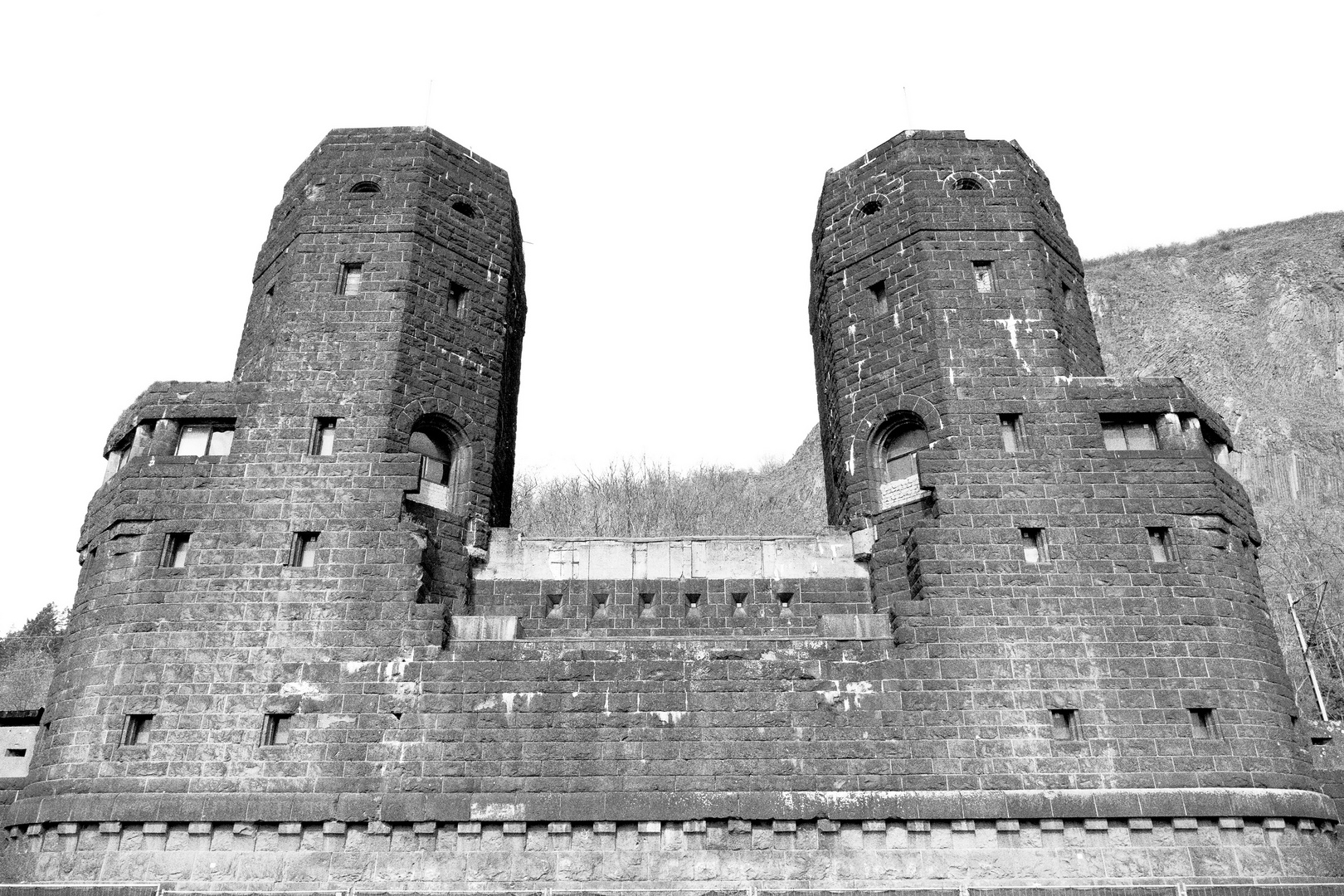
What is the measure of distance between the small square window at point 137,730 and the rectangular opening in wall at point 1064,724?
1233 cm

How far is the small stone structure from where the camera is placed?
12117 mm

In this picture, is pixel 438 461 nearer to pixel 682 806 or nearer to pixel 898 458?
pixel 682 806

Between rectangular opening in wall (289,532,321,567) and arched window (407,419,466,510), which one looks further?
arched window (407,419,466,510)

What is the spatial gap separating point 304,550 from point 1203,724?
13158 millimetres

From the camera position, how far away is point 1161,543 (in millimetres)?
14039

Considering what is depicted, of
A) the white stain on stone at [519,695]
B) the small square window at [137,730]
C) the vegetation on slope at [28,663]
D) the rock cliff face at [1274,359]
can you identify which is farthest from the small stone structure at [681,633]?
the rock cliff face at [1274,359]

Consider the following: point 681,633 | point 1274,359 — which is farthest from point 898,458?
point 1274,359

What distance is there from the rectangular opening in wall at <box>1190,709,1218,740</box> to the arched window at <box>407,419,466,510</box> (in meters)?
11.5

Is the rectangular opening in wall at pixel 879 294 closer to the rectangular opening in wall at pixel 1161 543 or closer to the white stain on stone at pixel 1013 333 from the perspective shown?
the white stain on stone at pixel 1013 333

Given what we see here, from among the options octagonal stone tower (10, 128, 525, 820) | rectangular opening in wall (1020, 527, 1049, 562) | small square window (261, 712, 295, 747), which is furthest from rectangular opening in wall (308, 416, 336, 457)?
rectangular opening in wall (1020, 527, 1049, 562)

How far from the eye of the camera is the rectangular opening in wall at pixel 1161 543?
13852 millimetres

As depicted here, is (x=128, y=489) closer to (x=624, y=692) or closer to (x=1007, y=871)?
(x=624, y=692)

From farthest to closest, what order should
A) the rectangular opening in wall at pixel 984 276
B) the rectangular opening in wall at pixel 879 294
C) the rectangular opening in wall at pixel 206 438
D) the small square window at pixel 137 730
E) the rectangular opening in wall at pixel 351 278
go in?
the rectangular opening in wall at pixel 879 294, the rectangular opening in wall at pixel 351 278, the rectangular opening in wall at pixel 984 276, the rectangular opening in wall at pixel 206 438, the small square window at pixel 137 730

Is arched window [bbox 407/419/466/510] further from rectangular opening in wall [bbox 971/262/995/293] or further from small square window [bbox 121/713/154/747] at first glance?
rectangular opening in wall [bbox 971/262/995/293]
